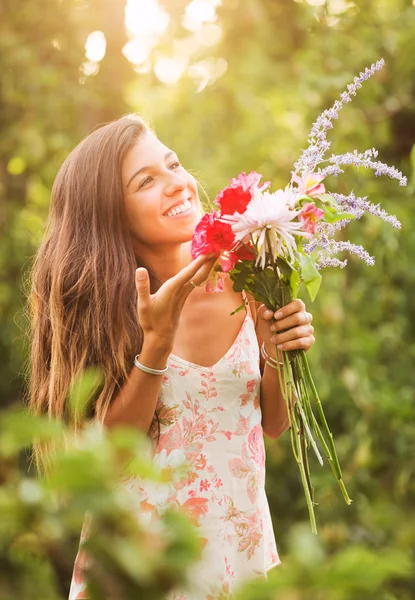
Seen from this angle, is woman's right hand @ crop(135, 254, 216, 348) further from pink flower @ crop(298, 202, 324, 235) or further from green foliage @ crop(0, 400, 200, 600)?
green foliage @ crop(0, 400, 200, 600)

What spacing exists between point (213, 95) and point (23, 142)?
1.97 meters

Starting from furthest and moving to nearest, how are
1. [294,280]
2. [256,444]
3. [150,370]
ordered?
[256,444]
[150,370]
[294,280]

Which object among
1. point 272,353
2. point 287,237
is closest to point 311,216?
point 287,237

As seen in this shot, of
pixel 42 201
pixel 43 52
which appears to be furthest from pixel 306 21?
pixel 42 201

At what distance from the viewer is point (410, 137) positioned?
441cm

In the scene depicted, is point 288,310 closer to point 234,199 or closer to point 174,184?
point 234,199

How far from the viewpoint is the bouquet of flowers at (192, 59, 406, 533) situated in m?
1.64

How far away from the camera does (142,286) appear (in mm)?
1736

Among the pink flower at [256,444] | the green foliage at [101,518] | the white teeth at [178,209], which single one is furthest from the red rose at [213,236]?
the green foliage at [101,518]

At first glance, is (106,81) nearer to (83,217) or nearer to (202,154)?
(202,154)

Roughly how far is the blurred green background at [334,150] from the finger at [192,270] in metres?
2.18

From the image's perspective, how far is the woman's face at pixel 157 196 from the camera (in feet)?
6.64

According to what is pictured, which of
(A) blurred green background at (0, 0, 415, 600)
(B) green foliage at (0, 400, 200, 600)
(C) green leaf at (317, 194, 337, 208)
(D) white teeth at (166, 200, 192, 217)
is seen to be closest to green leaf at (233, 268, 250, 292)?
(C) green leaf at (317, 194, 337, 208)

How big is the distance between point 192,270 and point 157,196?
380mm
